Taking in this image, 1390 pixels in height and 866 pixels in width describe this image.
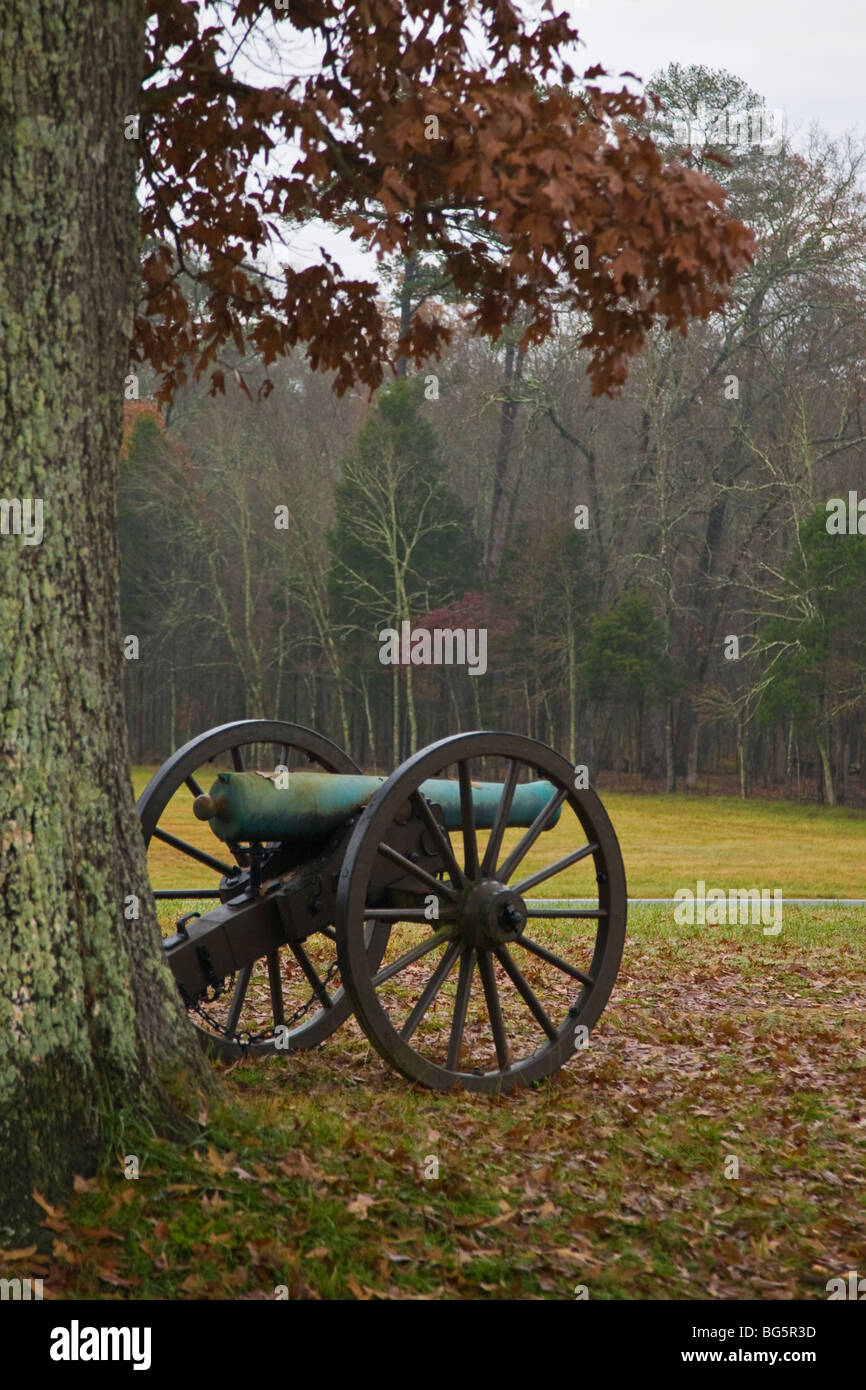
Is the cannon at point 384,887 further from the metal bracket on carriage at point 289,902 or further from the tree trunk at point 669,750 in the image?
the tree trunk at point 669,750

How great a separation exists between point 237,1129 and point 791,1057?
338 centimetres

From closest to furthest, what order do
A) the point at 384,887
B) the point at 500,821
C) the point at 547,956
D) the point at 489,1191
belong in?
the point at 489,1191, the point at 384,887, the point at 547,956, the point at 500,821

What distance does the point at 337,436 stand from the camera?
38875 millimetres

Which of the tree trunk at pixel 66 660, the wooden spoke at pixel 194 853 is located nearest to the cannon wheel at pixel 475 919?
the wooden spoke at pixel 194 853

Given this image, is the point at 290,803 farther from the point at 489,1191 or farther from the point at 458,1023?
the point at 489,1191

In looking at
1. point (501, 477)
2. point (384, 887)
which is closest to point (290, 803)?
point (384, 887)

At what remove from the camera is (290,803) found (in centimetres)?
566

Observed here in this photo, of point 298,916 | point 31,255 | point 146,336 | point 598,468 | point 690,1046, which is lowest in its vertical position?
point 690,1046

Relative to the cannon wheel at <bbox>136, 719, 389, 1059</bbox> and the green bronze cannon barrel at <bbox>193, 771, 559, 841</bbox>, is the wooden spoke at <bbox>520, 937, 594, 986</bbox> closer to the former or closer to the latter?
the green bronze cannon barrel at <bbox>193, 771, 559, 841</bbox>

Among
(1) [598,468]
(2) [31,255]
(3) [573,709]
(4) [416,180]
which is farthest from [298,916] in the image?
(1) [598,468]

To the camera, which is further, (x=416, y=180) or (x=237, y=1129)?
(x=416, y=180)

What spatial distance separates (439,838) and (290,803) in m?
0.64
